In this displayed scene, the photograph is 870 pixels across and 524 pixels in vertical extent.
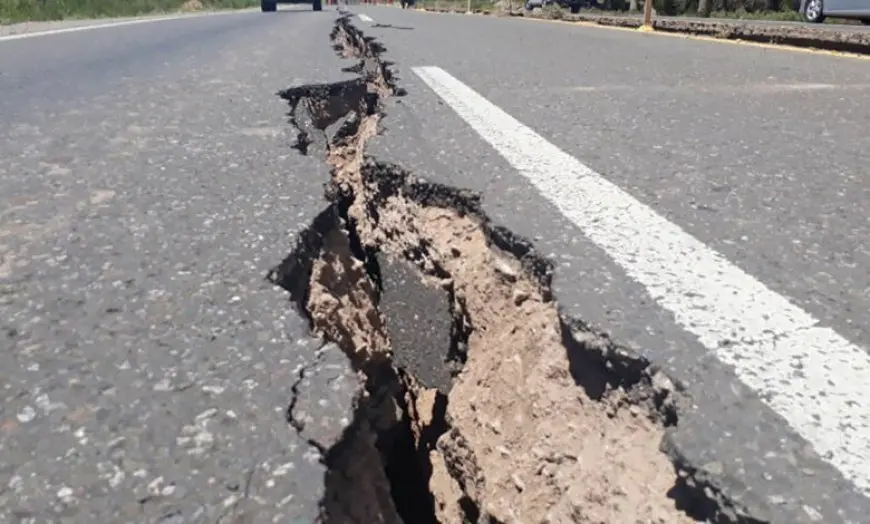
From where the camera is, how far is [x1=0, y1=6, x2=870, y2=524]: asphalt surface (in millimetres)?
1029

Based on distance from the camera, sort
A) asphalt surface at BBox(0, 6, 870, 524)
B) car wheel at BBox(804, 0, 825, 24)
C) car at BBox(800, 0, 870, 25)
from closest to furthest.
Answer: asphalt surface at BBox(0, 6, 870, 524) < car at BBox(800, 0, 870, 25) < car wheel at BBox(804, 0, 825, 24)

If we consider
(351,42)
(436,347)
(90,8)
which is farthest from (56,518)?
(90,8)

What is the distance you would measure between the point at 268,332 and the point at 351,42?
269 inches

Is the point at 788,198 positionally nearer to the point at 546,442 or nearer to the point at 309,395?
the point at 546,442

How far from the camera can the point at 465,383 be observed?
77.7 inches

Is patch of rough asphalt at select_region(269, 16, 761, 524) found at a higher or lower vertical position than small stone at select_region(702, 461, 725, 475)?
lower

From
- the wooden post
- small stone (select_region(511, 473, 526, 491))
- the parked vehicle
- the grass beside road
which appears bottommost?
small stone (select_region(511, 473, 526, 491))

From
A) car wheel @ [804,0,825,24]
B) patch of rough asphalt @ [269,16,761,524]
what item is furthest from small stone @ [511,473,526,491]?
car wheel @ [804,0,825,24]

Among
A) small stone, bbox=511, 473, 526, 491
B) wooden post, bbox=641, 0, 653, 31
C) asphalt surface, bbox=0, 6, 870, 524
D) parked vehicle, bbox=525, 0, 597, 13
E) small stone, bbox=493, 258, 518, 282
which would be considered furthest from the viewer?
parked vehicle, bbox=525, 0, 597, 13

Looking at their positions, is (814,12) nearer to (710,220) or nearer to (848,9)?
(848,9)

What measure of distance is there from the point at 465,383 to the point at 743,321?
0.76m

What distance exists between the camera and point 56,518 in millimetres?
949

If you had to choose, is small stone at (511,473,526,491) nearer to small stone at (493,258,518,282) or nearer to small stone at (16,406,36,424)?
small stone at (493,258,518,282)

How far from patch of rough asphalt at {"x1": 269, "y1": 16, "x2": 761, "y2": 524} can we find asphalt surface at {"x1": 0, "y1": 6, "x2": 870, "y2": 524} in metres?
0.06
